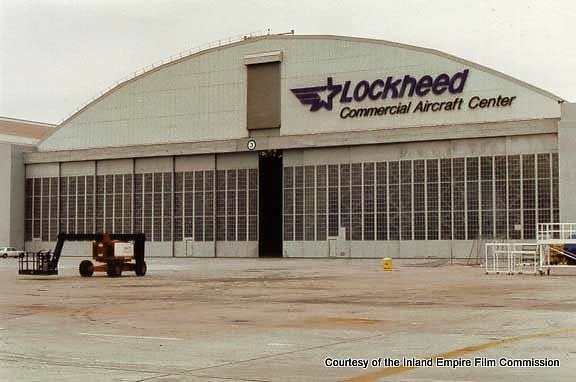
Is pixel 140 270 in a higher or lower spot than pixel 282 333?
higher

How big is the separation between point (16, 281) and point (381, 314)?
75.8 feet

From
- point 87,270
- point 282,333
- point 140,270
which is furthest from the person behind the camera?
point 140,270

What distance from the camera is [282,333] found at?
1864 cm

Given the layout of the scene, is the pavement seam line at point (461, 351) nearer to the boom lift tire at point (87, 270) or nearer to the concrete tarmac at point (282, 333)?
the concrete tarmac at point (282, 333)

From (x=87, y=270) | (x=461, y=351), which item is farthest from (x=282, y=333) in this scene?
(x=87, y=270)

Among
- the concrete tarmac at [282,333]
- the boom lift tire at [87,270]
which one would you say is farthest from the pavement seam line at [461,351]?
the boom lift tire at [87,270]

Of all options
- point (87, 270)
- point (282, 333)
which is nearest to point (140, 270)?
point (87, 270)

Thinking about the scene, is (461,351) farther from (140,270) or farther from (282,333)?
(140,270)

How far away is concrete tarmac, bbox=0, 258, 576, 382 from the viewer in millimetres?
13305

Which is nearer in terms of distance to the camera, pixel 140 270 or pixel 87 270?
pixel 87 270

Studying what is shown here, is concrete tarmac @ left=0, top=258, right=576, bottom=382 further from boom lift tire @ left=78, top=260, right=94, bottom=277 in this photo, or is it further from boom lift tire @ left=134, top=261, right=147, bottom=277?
boom lift tire @ left=134, top=261, right=147, bottom=277

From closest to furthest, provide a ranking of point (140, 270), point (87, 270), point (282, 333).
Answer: point (282, 333) → point (87, 270) → point (140, 270)

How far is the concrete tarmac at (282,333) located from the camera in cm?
1330

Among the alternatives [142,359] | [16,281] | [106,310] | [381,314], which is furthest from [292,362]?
[16,281]
